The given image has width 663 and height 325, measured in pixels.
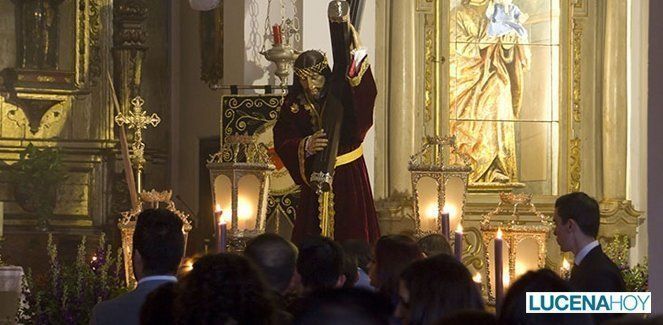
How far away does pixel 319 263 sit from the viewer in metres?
5.89

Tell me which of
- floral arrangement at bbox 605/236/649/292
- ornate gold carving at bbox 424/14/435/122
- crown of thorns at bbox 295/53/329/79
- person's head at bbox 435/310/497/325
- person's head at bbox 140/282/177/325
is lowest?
floral arrangement at bbox 605/236/649/292

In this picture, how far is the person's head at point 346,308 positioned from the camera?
3527 mm

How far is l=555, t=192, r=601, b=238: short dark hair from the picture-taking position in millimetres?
6660

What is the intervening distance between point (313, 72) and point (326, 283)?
5.21 metres

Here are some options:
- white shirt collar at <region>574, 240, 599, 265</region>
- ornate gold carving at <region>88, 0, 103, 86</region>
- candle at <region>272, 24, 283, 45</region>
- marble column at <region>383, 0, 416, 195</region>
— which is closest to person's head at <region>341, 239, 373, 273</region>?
white shirt collar at <region>574, 240, 599, 265</region>

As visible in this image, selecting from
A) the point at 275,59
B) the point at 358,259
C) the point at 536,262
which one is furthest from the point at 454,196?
the point at 358,259

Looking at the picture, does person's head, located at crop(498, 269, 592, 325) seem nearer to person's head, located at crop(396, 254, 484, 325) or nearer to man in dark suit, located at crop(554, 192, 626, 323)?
person's head, located at crop(396, 254, 484, 325)

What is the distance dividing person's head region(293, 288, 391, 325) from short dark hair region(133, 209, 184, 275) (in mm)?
1953

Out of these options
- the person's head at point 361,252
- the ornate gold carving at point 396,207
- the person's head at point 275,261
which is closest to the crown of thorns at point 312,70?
the person's head at point 361,252

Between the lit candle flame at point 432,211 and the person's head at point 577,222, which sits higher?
the person's head at point 577,222

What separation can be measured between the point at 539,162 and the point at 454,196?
2.88m

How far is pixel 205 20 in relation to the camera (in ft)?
53.6

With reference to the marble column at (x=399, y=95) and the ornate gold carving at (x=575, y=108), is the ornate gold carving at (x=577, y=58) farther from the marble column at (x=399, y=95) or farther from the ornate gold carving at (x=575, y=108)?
the marble column at (x=399, y=95)

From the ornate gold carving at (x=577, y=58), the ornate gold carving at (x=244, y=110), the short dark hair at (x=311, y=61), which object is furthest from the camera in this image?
the ornate gold carving at (x=577, y=58)
